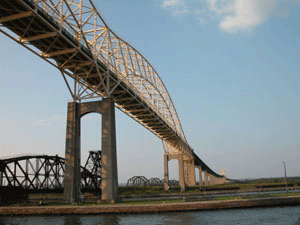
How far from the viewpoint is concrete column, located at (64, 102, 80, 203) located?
41625 millimetres

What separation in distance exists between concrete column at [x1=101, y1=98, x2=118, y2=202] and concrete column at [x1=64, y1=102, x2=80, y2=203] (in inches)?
151

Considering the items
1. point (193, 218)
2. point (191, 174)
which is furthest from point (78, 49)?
point (191, 174)

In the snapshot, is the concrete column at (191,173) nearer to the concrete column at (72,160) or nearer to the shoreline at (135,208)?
the concrete column at (72,160)

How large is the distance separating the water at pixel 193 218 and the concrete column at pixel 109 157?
8.08m

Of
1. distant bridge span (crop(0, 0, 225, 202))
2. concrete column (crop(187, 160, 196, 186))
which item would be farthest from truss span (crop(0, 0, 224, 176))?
concrete column (crop(187, 160, 196, 186))

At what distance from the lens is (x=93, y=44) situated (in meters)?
45.0

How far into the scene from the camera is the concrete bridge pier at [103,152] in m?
41.0

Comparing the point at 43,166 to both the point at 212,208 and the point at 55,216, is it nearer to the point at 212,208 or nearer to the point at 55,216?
the point at 55,216

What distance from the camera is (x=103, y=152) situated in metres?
41.9

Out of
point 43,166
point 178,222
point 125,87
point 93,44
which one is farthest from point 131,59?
point 178,222

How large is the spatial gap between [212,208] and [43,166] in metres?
40.8

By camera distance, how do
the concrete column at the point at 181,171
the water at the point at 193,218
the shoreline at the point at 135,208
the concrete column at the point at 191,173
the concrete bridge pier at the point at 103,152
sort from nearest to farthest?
the water at the point at 193,218 < the shoreline at the point at 135,208 < the concrete bridge pier at the point at 103,152 < the concrete column at the point at 181,171 < the concrete column at the point at 191,173

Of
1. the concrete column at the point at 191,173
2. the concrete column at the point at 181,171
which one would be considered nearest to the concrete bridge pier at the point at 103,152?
the concrete column at the point at 181,171

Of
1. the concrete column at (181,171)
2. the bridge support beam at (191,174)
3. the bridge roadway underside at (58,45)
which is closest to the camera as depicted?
the bridge roadway underside at (58,45)
